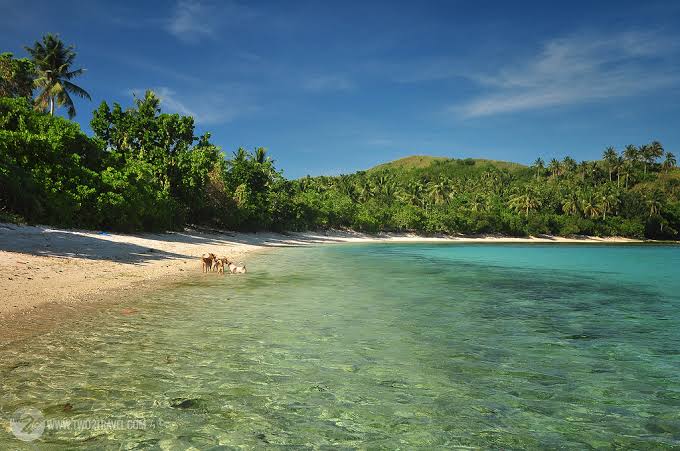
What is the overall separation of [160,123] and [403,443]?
4909cm

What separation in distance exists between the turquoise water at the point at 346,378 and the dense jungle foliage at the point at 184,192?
1882 centimetres

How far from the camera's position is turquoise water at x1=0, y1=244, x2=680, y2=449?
183 inches

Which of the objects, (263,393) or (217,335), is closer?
(263,393)

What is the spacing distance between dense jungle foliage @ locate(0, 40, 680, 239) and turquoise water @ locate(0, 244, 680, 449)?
18.8 metres

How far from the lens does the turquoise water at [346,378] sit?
183 inches

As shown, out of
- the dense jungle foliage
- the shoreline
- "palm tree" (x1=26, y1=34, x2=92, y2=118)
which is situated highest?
"palm tree" (x1=26, y1=34, x2=92, y2=118)

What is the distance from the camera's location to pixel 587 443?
15.0ft

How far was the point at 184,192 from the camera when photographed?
44562mm

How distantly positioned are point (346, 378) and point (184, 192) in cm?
4182

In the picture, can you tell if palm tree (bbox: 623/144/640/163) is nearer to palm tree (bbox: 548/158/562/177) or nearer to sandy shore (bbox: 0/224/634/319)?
palm tree (bbox: 548/158/562/177)

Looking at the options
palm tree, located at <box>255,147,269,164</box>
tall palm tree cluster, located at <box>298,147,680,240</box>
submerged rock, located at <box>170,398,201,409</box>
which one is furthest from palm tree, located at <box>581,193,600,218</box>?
submerged rock, located at <box>170,398,201,409</box>

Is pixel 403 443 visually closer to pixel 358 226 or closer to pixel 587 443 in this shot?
pixel 587 443

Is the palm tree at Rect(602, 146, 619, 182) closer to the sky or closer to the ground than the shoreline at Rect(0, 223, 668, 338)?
closer to the sky

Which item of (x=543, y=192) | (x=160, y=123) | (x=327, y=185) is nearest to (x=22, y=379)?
(x=160, y=123)
